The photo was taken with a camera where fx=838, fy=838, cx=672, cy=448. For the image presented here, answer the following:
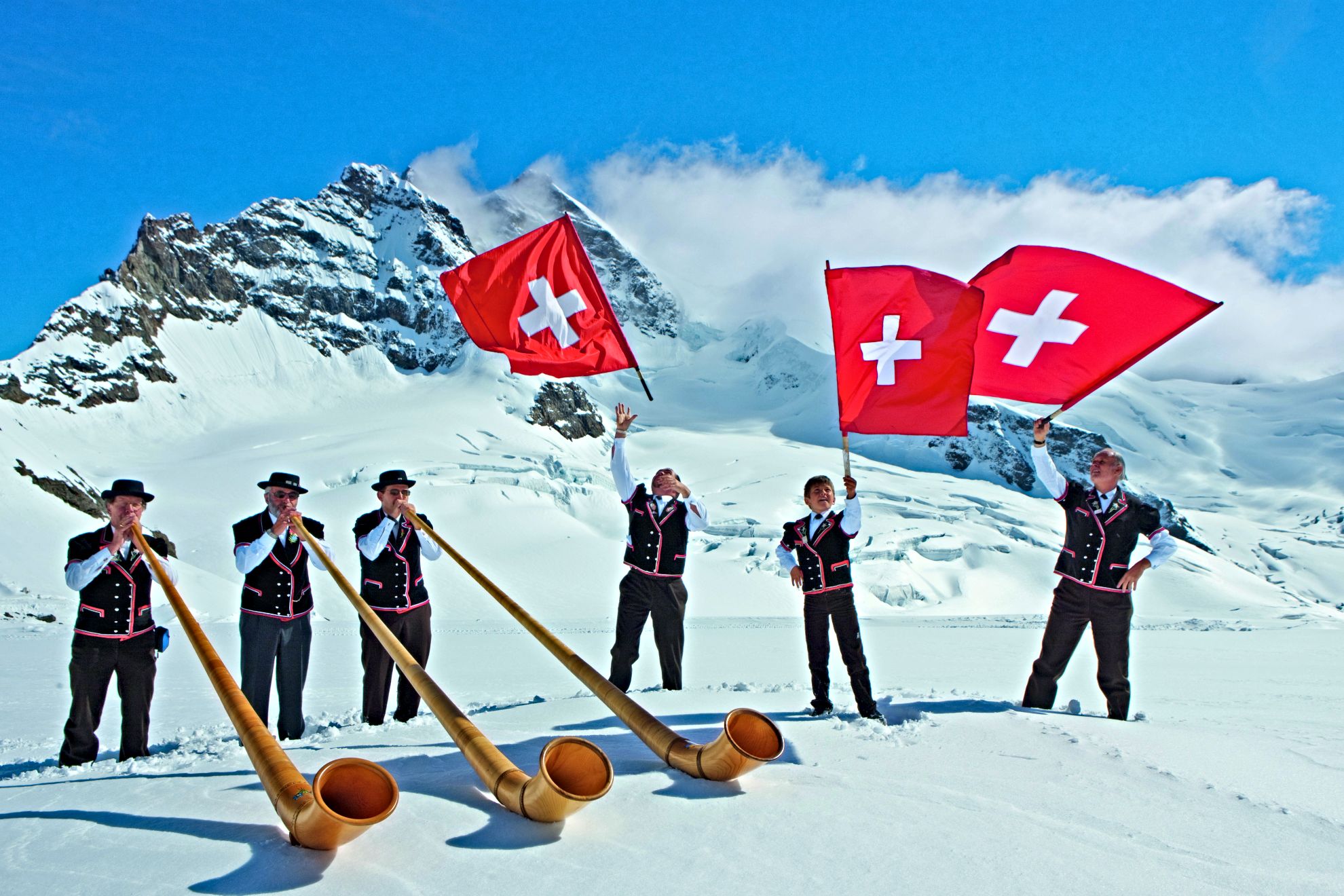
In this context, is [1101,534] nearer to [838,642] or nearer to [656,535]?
[838,642]

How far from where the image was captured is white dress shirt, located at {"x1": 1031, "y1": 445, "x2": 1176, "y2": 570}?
5.77 m

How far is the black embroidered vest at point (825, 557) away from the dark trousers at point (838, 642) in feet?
0.23

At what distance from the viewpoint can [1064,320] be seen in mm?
6859

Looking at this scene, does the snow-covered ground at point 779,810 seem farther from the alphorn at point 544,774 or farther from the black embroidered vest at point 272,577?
the black embroidered vest at point 272,577

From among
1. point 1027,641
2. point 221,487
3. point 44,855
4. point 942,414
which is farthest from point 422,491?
point 44,855

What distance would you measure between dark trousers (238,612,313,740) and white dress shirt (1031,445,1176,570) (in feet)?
17.0

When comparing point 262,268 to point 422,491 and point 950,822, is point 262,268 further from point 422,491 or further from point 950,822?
point 950,822

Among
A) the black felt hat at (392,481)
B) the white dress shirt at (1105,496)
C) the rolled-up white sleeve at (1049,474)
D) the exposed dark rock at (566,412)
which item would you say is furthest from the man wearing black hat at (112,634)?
the exposed dark rock at (566,412)

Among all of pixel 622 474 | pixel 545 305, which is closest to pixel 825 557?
pixel 622 474

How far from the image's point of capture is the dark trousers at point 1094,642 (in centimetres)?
578

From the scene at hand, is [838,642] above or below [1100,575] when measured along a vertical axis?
below

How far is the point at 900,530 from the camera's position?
1877 inches

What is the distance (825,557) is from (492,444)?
62.9 meters

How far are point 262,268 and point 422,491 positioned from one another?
236 feet
